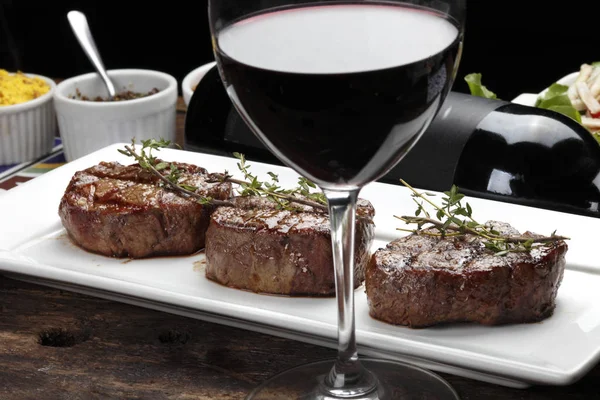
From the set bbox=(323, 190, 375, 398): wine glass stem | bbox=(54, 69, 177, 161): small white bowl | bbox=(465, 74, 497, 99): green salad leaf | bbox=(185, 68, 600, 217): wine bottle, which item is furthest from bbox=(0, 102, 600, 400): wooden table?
bbox=(465, 74, 497, 99): green salad leaf

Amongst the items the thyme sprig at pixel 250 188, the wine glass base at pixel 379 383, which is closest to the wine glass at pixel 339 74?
the wine glass base at pixel 379 383

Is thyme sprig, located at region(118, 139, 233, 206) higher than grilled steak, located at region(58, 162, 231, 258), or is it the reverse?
thyme sprig, located at region(118, 139, 233, 206)

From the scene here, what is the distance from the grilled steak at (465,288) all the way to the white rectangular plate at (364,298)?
22mm

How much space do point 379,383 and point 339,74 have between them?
1.77 feet

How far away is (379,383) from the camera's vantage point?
1304 millimetres

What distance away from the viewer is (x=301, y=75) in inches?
38.9

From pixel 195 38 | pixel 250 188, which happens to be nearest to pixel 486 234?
pixel 250 188

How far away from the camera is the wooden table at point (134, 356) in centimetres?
Answer: 134

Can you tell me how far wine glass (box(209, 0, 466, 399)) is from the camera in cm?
99

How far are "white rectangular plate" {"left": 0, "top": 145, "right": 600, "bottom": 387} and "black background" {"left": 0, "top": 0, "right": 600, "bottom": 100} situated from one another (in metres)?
2.88

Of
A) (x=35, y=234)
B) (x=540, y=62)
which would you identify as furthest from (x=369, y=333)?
(x=540, y=62)

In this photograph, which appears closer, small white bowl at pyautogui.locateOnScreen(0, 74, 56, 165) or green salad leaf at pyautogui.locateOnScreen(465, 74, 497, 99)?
small white bowl at pyautogui.locateOnScreen(0, 74, 56, 165)

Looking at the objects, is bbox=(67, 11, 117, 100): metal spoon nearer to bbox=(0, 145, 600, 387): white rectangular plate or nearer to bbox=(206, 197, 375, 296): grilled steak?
bbox=(0, 145, 600, 387): white rectangular plate

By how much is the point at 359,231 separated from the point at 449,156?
24.8 inches
